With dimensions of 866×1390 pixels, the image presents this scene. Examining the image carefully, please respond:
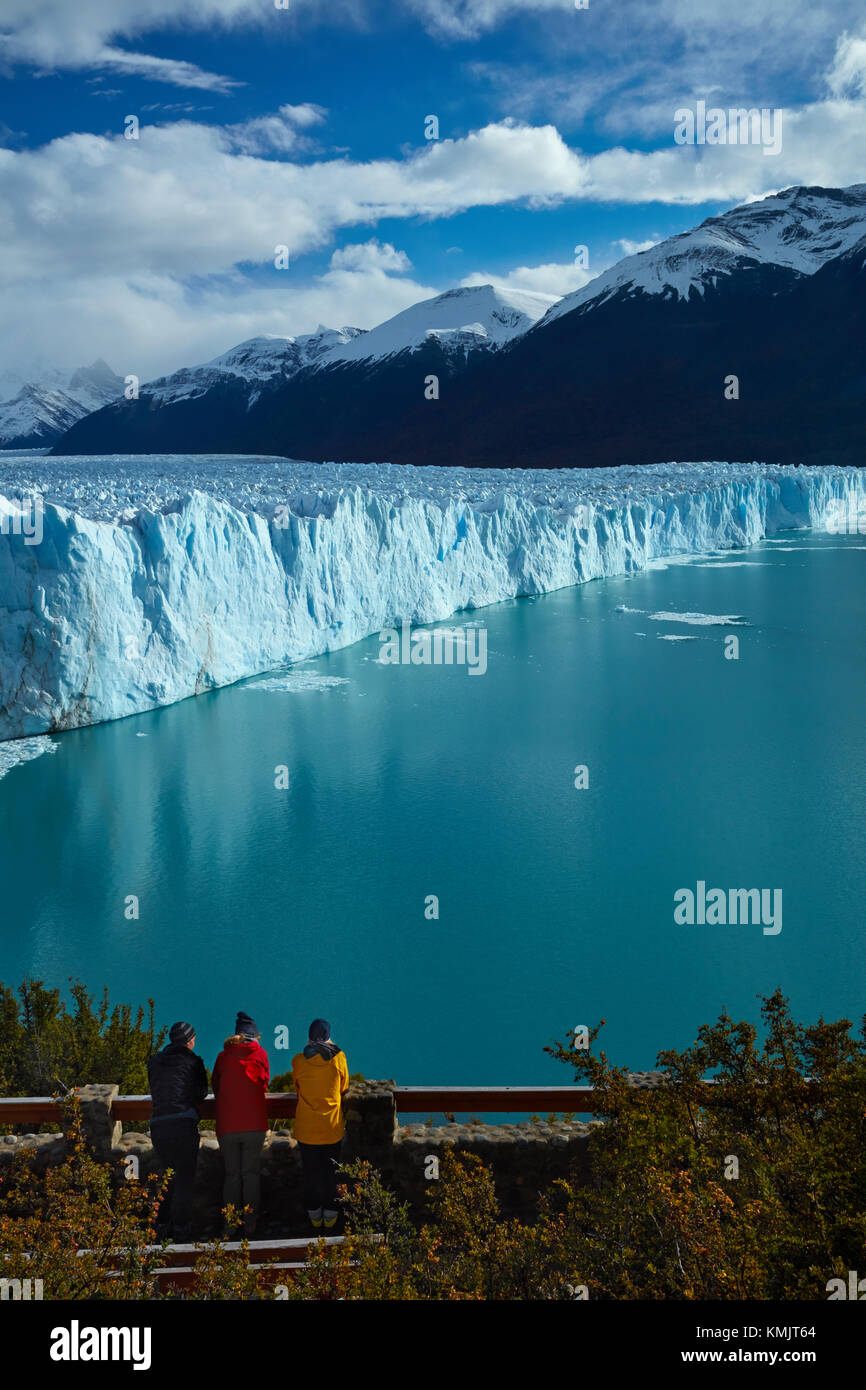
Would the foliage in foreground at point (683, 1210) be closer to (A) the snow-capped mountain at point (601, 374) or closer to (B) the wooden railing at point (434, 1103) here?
(B) the wooden railing at point (434, 1103)

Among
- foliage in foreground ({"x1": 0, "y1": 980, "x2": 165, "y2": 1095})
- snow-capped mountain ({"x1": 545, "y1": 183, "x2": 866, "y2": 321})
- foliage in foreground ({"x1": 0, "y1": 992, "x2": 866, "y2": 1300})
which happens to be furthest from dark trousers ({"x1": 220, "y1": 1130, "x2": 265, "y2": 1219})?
snow-capped mountain ({"x1": 545, "y1": 183, "x2": 866, "y2": 321})

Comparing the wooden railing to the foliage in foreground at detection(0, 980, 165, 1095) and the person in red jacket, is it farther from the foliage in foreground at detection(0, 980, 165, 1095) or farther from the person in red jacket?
the foliage in foreground at detection(0, 980, 165, 1095)

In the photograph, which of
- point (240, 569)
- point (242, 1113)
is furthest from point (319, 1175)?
point (240, 569)

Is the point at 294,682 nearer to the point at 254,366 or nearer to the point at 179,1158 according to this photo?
the point at 179,1158

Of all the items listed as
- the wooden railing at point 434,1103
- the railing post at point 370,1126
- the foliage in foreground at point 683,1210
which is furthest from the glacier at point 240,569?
the foliage in foreground at point 683,1210

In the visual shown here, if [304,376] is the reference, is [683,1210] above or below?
below

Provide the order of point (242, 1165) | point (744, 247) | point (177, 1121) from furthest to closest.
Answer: point (744, 247) < point (242, 1165) < point (177, 1121)
